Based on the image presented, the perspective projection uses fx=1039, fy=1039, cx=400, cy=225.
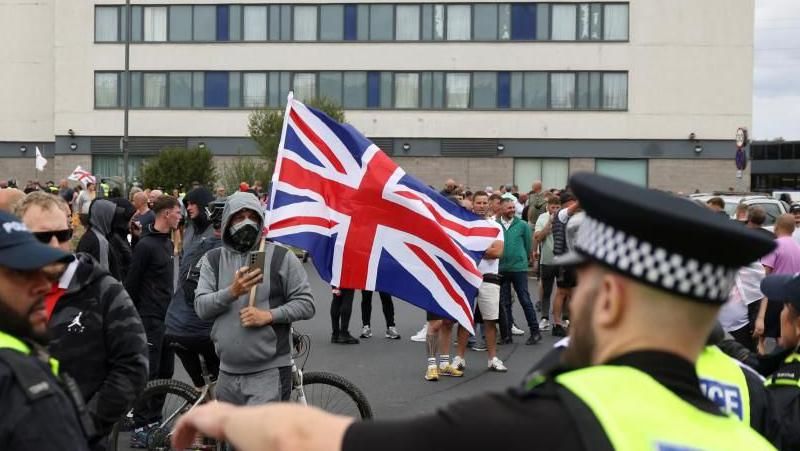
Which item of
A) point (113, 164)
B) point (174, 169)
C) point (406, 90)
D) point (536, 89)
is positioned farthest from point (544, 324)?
point (113, 164)

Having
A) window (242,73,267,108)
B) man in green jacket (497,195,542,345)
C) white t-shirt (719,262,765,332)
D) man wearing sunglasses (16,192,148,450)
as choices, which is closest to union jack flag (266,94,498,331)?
man wearing sunglasses (16,192,148,450)

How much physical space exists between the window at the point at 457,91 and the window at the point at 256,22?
29.3ft

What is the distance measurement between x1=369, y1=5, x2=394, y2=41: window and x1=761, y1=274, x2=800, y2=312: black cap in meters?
44.8

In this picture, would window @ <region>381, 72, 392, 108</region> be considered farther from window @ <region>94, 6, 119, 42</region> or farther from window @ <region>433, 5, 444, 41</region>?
window @ <region>94, 6, 119, 42</region>

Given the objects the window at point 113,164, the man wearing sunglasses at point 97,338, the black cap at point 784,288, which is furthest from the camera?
the window at point 113,164

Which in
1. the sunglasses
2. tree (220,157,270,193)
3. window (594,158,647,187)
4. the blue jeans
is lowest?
the blue jeans

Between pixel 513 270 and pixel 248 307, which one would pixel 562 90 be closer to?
pixel 513 270

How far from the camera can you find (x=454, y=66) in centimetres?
4756

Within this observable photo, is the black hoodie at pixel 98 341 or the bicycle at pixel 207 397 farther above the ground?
the black hoodie at pixel 98 341

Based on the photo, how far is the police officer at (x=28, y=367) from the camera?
2.83 m

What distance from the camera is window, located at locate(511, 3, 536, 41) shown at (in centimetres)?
4728

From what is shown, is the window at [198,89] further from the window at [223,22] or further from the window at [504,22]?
the window at [504,22]

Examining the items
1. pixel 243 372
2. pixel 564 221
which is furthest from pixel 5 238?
pixel 564 221

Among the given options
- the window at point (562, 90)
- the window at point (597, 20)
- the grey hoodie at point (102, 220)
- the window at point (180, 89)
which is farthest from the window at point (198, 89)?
the grey hoodie at point (102, 220)
